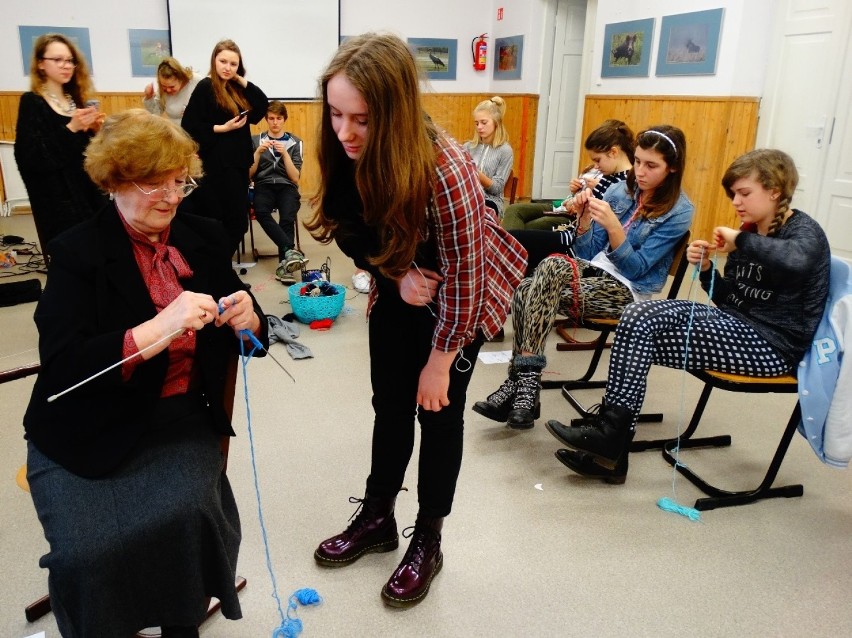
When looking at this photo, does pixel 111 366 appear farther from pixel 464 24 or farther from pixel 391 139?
pixel 464 24

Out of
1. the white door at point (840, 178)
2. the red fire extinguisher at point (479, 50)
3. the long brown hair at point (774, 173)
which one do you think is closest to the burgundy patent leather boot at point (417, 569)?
the long brown hair at point (774, 173)

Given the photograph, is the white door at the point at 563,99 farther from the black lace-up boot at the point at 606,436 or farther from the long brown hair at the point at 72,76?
the black lace-up boot at the point at 606,436

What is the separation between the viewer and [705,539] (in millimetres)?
1948

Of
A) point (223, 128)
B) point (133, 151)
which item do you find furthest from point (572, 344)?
point (133, 151)

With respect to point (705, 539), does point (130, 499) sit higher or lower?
higher

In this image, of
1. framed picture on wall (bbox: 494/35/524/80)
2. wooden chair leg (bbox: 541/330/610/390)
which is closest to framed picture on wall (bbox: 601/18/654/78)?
framed picture on wall (bbox: 494/35/524/80)

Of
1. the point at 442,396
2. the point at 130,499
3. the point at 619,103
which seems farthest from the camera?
the point at 619,103

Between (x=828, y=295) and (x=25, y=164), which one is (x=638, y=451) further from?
(x=25, y=164)

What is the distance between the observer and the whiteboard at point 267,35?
280 inches

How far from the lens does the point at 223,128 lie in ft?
12.5

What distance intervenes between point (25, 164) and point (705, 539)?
3.15 metres

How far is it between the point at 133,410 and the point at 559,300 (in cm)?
170

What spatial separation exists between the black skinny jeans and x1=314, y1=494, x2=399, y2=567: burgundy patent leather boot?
0.13 meters

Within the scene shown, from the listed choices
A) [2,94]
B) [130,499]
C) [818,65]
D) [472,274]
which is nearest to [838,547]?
[472,274]
